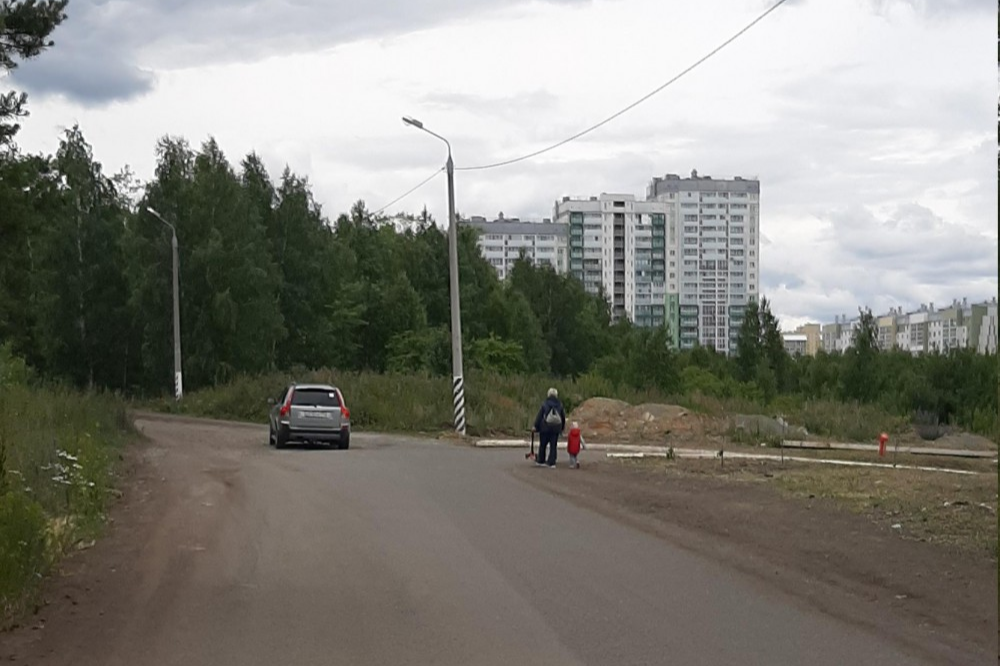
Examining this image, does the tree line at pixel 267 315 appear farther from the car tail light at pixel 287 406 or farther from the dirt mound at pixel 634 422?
the car tail light at pixel 287 406

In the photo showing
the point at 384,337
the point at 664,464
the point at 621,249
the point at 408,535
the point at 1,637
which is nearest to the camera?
the point at 1,637

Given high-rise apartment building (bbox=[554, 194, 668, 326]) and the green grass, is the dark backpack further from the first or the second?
high-rise apartment building (bbox=[554, 194, 668, 326])

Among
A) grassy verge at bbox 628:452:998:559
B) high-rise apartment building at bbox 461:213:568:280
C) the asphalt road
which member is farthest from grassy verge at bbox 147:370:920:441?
high-rise apartment building at bbox 461:213:568:280

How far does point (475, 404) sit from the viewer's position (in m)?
41.4

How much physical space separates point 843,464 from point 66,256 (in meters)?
53.0

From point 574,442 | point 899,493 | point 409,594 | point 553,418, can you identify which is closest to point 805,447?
point 574,442

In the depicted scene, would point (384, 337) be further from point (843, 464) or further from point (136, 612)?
point (136, 612)

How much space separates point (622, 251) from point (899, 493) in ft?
392

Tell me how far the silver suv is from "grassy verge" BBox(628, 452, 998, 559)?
8926 millimetres

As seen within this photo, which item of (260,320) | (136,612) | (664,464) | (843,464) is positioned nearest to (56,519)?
(136,612)

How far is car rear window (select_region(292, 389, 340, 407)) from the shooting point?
30.9 m

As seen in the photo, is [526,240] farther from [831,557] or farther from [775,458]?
[831,557]

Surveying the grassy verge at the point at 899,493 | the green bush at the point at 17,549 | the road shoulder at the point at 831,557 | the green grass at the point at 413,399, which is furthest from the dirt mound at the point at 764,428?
the green bush at the point at 17,549

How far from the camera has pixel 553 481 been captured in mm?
21469
